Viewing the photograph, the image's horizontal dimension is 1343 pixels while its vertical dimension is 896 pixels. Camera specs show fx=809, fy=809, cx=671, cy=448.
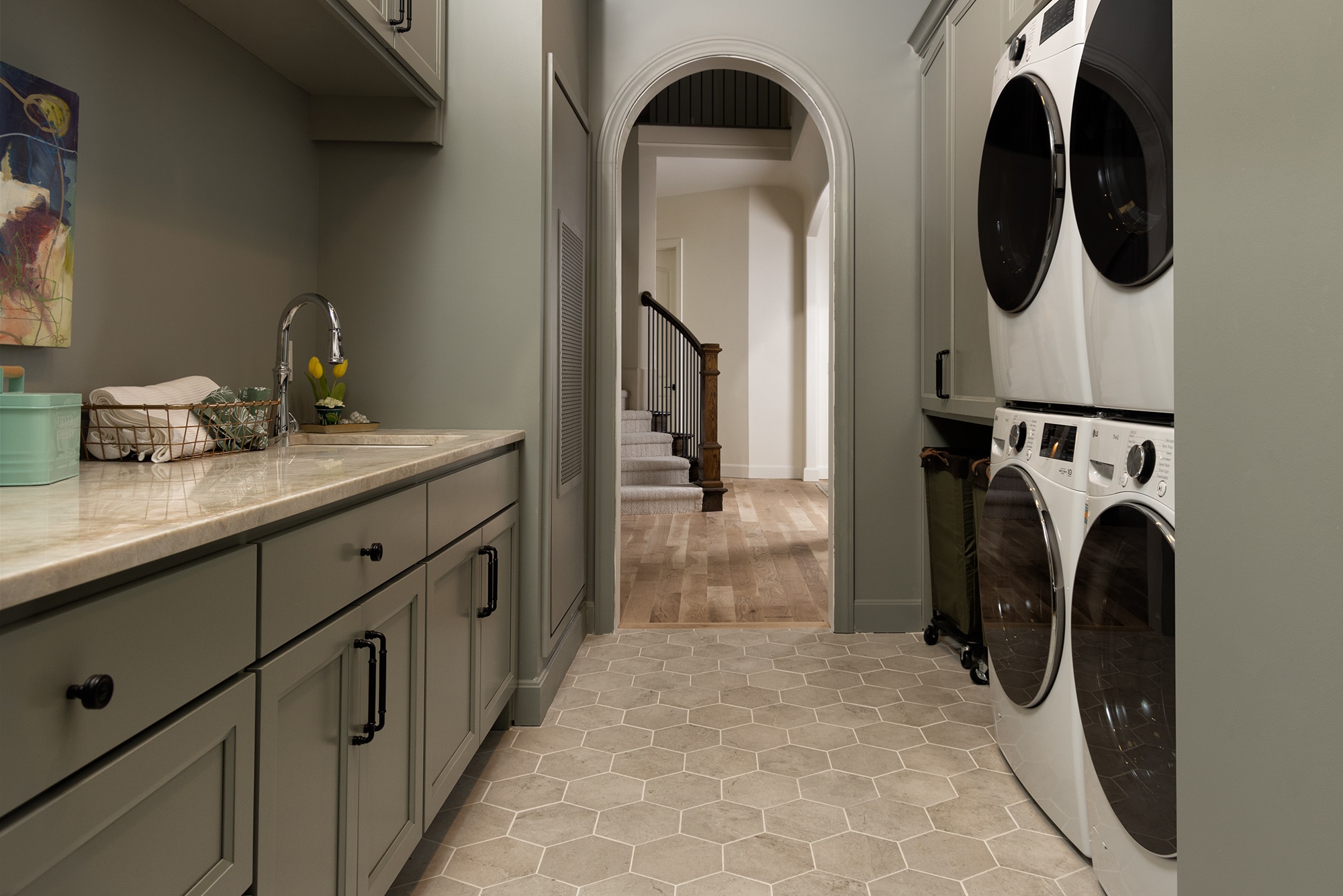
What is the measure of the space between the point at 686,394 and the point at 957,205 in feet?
15.2

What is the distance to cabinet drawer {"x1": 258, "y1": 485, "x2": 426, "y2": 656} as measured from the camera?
102 centimetres

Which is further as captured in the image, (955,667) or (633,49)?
(633,49)

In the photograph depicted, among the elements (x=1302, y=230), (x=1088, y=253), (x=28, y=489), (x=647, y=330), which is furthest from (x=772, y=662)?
(x=647, y=330)

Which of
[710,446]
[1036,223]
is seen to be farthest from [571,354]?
[710,446]

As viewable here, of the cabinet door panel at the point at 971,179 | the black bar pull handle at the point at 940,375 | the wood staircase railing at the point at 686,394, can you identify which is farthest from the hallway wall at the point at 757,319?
the cabinet door panel at the point at 971,179

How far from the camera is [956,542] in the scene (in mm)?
2916

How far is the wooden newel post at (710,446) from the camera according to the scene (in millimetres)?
6672

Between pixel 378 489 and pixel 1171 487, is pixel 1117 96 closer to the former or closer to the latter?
pixel 1171 487

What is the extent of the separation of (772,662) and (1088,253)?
1835 mm

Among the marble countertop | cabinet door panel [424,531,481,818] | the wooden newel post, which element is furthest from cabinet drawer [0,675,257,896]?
the wooden newel post

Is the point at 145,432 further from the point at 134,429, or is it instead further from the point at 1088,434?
the point at 1088,434

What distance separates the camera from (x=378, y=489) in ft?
4.58

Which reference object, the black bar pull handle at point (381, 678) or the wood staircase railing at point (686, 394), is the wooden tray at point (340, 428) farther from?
the wood staircase railing at point (686, 394)

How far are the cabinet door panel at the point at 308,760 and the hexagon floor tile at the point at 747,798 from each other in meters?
0.47
